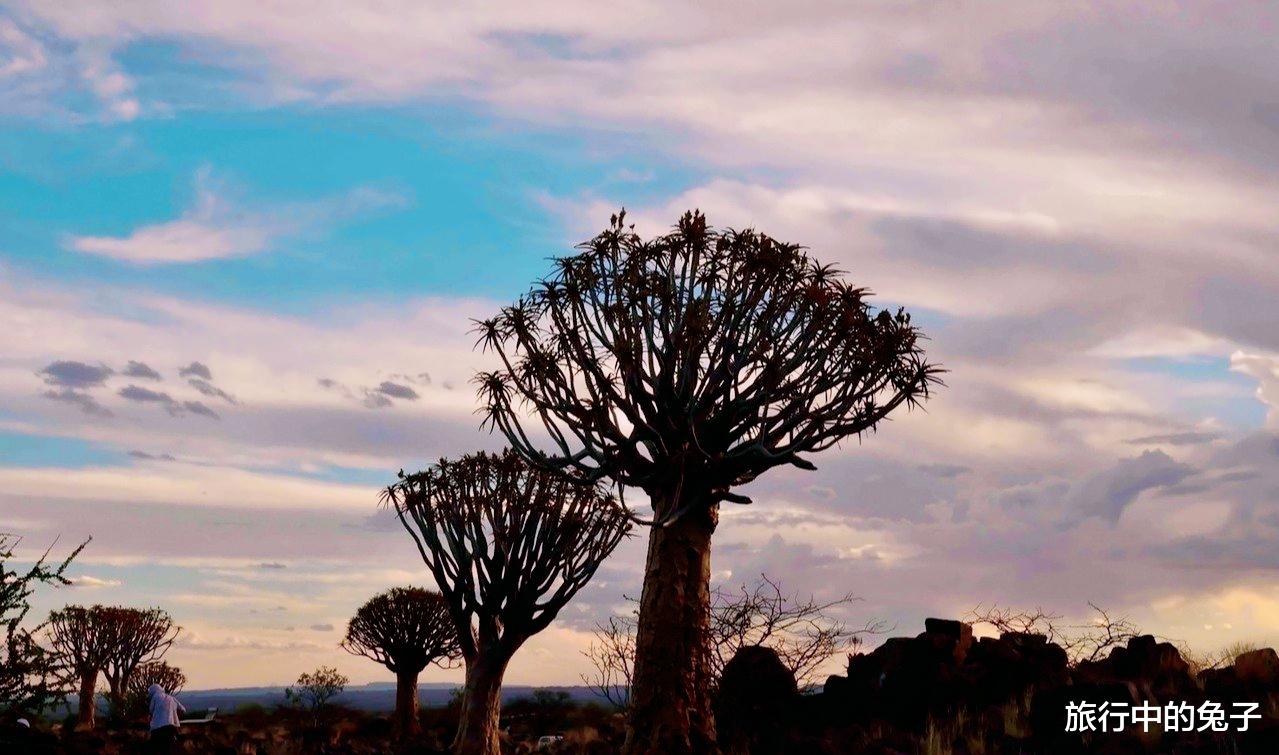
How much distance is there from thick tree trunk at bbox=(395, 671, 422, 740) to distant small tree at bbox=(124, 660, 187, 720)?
24.1 ft

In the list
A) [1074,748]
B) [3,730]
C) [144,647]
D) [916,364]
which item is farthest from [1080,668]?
[144,647]

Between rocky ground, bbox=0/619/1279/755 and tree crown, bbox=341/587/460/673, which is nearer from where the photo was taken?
rocky ground, bbox=0/619/1279/755

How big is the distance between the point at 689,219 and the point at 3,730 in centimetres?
1149

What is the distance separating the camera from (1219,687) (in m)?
15.1

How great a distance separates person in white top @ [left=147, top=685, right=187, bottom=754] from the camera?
59.8 feet

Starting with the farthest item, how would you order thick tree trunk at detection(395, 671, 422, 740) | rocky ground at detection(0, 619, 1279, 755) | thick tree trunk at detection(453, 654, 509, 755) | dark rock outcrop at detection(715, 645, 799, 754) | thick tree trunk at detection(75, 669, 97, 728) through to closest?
thick tree trunk at detection(75, 669, 97, 728)
thick tree trunk at detection(395, 671, 422, 740)
thick tree trunk at detection(453, 654, 509, 755)
dark rock outcrop at detection(715, 645, 799, 754)
rocky ground at detection(0, 619, 1279, 755)

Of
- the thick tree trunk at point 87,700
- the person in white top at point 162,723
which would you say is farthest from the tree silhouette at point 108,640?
the person in white top at point 162,723

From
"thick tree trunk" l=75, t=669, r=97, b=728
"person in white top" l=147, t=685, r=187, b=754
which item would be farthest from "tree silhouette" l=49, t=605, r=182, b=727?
"person in white top" l=147, t=685, r=187, b=754

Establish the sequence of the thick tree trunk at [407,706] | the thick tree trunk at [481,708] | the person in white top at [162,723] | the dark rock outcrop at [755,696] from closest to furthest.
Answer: the dark rock outcrop at [755,696]
the person in white top at [162,723]
the thick tree trunk at [481,708]
the thick tree trunk at [407,706]

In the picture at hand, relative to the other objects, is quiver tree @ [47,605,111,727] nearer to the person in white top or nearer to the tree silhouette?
the tree silhouette

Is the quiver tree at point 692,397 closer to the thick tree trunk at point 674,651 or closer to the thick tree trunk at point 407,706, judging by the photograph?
the thick tree trunk at point 674,651

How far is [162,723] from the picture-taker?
59.8 feet

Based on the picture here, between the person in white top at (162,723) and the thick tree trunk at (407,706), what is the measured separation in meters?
9.51

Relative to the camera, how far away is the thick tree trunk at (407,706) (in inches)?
1105
